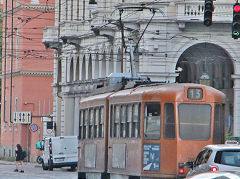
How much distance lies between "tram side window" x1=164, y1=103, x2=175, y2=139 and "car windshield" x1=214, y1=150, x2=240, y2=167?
3380 mm

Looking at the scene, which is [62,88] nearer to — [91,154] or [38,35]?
[38,35]

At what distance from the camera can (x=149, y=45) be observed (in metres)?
47.6

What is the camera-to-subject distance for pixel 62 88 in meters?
62.5

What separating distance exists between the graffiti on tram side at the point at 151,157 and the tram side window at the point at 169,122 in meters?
0.37

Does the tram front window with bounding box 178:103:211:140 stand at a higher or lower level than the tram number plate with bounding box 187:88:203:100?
lower

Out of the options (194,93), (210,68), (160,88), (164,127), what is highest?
(210,68)

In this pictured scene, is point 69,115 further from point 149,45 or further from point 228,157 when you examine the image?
point 228,157

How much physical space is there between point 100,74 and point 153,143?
31.2 m

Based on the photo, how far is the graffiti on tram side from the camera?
23828 millimetres

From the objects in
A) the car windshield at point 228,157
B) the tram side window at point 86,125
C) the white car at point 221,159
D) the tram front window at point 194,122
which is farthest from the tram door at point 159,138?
the tram side window at point 86,125

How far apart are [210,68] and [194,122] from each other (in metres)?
30.4

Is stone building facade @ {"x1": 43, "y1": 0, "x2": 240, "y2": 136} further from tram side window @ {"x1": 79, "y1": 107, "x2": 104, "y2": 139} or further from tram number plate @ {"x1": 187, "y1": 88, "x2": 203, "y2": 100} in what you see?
tram number plate @ {"x1": 187, "y1": 88, "x2": 203, "y2": 100}

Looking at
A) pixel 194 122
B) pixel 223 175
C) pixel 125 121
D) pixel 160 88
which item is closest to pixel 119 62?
pixel 125 121

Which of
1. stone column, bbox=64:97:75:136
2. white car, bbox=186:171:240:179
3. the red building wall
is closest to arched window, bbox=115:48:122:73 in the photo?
stone column, bbox=64:97:75:136
